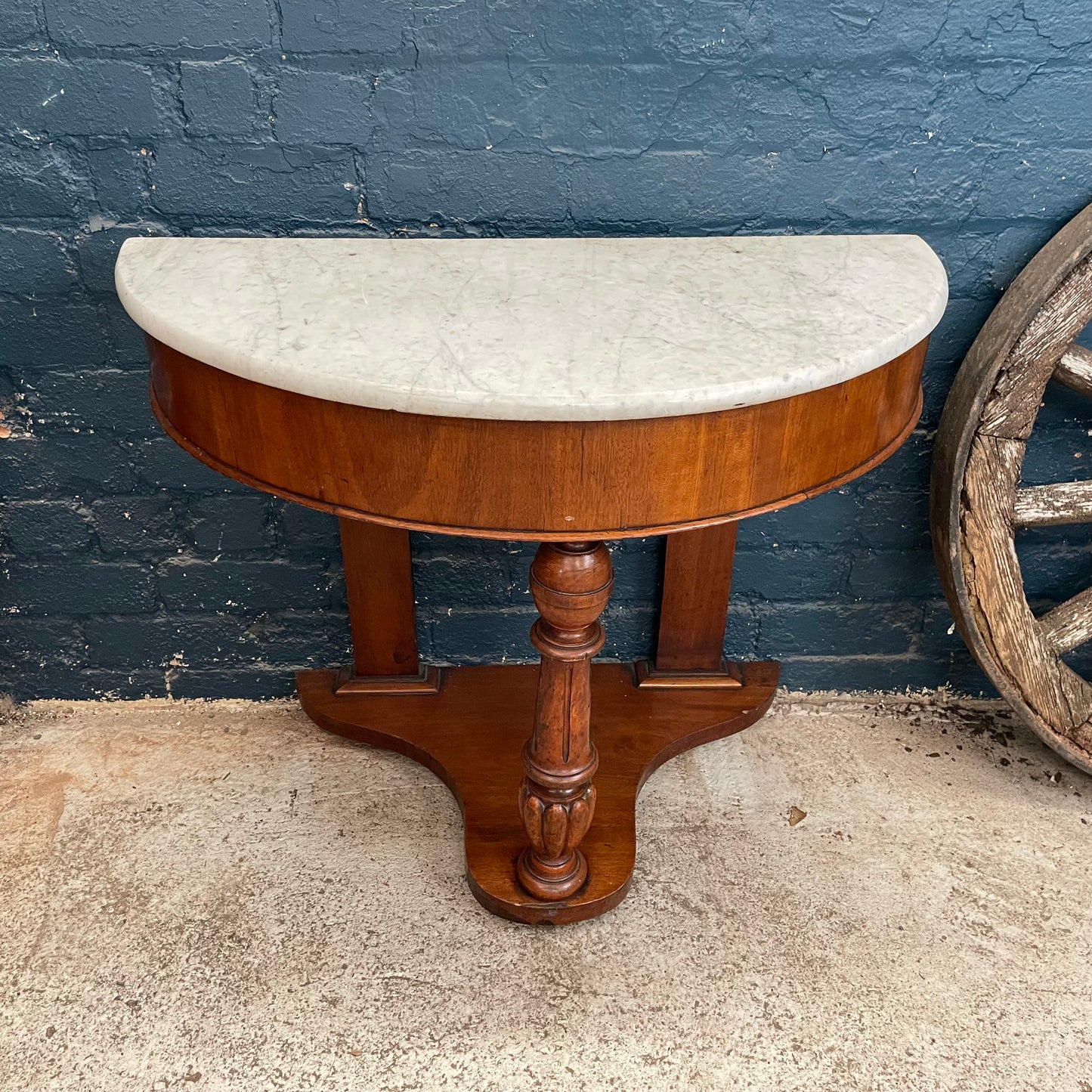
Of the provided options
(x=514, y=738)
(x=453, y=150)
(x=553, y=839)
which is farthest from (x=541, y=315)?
(x=514, y=738)

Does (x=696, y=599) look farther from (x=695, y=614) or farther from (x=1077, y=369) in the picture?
(x=1077, y=369)

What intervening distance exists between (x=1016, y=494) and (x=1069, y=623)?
0.24 metres

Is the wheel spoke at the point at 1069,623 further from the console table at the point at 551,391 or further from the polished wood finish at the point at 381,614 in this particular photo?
the polished wood finish at the point at 381,614

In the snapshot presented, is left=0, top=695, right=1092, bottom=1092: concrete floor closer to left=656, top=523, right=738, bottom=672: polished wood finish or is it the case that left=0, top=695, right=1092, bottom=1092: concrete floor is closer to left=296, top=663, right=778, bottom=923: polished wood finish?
left=296, top=663, right=778, bottom=923: polished wood finish

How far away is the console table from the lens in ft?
3.06

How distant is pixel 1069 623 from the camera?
1.61 m

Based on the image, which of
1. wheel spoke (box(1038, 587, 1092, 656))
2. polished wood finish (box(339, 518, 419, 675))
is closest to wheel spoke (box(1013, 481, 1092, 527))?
wheel spoke (box(1038, 587, 1092, 656))

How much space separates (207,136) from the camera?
4.41ft

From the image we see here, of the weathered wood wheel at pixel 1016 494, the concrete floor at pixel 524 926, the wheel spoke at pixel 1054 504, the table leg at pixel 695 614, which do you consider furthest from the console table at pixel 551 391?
the wheel spoke at pixel 1054 504

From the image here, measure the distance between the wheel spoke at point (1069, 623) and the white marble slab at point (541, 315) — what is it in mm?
642

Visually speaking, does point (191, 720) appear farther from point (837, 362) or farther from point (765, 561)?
point (837, 362)

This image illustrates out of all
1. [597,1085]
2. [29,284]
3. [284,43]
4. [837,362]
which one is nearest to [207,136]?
[284,43]

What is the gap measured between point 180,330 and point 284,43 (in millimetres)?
492

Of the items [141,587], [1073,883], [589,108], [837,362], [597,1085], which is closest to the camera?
[837,362]
